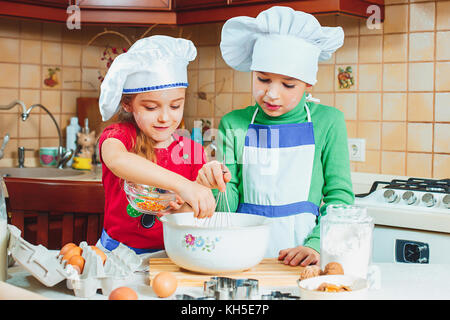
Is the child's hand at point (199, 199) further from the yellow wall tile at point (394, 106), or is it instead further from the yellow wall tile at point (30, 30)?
the yellow wall tile at point (30, 30)

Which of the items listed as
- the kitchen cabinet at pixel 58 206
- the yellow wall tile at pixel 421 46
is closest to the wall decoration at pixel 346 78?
the yellow wall tile at pixel 421 46

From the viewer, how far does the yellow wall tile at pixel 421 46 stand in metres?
1.93

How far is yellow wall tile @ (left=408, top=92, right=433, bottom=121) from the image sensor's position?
1948 millimetres

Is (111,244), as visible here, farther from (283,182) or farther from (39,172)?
(39,172)

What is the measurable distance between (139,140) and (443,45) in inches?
48.5

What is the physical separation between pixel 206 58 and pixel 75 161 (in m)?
0.73

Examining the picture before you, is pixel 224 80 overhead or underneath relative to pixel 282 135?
overhead

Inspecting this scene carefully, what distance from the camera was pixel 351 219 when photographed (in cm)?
84

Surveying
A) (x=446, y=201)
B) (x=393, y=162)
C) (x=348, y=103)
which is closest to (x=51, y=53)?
(x=348, y=103)

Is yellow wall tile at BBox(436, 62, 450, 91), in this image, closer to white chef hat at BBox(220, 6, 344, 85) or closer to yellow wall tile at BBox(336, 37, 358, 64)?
yellow wall tile at BBox(336, 37, 358, 64)

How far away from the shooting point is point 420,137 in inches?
77.5

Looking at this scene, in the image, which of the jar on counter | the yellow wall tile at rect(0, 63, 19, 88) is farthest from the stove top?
the yellow wall tile at rect(0, 63, 19, 88)
